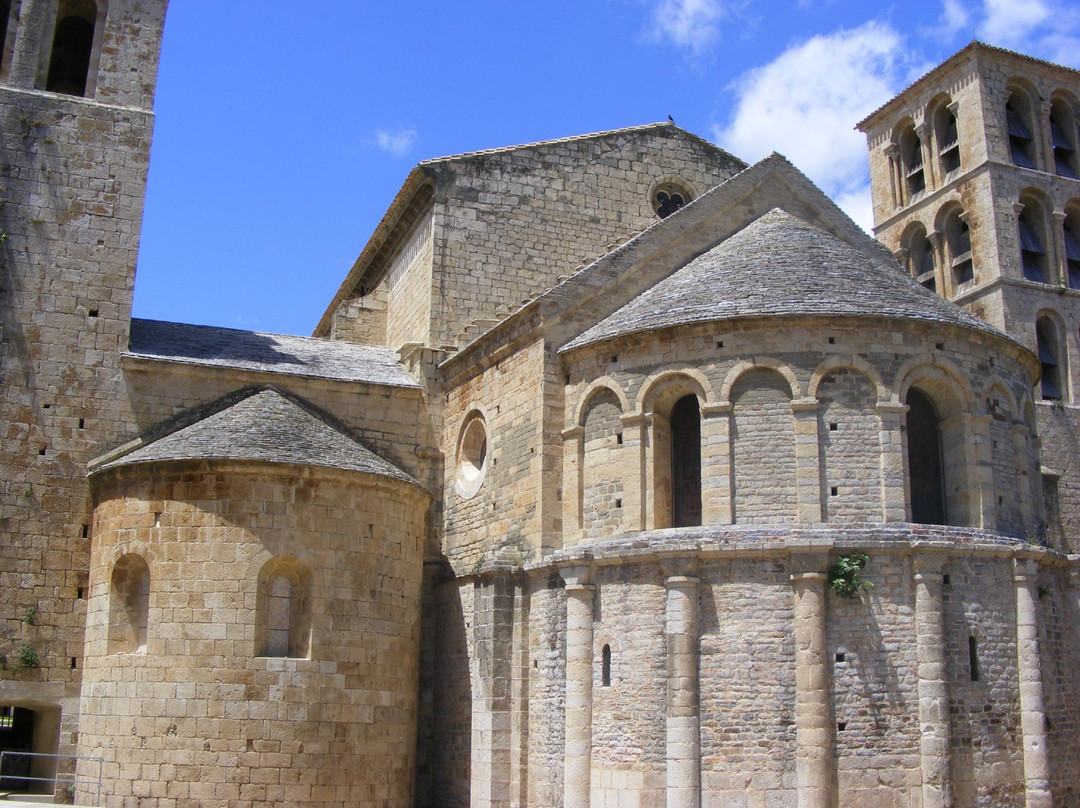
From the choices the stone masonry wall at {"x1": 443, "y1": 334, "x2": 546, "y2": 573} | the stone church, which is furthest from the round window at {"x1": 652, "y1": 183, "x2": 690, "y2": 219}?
the stone masonry wall at {"x1": 443, "y1": 334, "x2": 546, "y2": 573}

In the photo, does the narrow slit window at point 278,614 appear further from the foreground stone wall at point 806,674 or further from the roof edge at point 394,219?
the roof edge at point 394,219

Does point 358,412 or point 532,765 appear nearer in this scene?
point 532,765

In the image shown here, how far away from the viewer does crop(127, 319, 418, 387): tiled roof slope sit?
63.4 feet

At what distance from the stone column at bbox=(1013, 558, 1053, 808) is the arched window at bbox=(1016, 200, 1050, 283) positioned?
15.9 m

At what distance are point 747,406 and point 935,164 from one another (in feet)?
60.0

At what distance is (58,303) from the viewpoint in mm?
18453

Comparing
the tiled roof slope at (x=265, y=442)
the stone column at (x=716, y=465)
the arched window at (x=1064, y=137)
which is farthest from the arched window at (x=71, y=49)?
the arched window at (x=1064, y=137)

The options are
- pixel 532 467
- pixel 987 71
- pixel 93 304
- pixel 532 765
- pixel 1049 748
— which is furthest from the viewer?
pixel 987 71

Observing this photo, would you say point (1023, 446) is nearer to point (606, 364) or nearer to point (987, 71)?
point (606, 364)

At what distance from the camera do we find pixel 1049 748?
47.3ft

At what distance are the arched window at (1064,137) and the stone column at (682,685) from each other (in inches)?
869

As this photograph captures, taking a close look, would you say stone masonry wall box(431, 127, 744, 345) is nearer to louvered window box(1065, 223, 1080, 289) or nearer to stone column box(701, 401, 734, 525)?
stone column box(701, 401, 734, 525)

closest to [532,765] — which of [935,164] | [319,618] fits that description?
[319,618]

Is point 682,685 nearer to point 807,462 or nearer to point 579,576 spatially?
point 579,576
